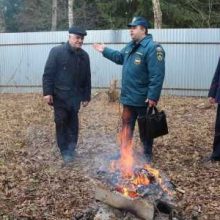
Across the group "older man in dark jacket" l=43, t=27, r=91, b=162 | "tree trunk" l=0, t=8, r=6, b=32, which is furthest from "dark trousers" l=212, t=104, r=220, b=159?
"tree trunk" l=0, t=8, r=6, b=32

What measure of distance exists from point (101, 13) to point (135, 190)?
18617 millimetres

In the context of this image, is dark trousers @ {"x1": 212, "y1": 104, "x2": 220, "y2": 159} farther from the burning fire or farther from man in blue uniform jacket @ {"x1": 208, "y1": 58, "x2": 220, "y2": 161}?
the burning fire

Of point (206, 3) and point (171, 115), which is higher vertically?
point (206, 3)

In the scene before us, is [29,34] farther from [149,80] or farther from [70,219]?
[70,219]

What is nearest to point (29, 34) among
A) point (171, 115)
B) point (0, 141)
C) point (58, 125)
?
point (171, 115)

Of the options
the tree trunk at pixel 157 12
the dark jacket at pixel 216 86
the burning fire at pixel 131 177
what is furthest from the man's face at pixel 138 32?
the tree trunk at pixel 157 12

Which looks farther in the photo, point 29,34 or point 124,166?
point 29,34

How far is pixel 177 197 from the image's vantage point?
20.0ft

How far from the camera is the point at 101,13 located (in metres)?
23.1

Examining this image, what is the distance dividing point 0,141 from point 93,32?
7.42 m

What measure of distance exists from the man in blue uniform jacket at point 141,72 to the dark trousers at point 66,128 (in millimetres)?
945

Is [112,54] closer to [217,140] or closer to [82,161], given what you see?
[82,161]

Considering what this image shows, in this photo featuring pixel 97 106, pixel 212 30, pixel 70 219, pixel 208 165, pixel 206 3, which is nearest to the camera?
pixel 70 219

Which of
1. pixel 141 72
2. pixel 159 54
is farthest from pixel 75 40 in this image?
pixel 159 54
